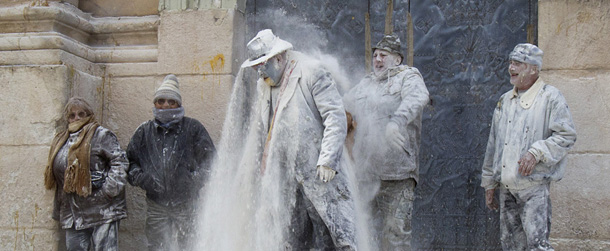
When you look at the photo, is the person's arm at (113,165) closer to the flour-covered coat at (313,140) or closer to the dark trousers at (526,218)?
the flour-covered coat at (313,140)

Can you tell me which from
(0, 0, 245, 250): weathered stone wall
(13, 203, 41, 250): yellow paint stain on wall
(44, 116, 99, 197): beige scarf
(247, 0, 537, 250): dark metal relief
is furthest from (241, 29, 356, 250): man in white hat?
(13, 203, 41, 250): yellow paint stain on wall

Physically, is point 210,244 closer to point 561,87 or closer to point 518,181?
point 518,181

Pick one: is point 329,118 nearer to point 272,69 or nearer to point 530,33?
point 272,69

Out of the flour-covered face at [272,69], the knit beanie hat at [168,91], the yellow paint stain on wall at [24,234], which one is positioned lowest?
the yellow paint stain on wall at [24,234]

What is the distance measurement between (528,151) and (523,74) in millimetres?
596

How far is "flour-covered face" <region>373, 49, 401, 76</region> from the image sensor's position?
557 centimetres

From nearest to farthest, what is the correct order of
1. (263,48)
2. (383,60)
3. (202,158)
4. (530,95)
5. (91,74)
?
(263,48), (530,95), (383,60), (202,158), (91,74)

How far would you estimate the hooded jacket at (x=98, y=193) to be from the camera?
5.58 meters

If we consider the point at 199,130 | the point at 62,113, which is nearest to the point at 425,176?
the point at 199,130

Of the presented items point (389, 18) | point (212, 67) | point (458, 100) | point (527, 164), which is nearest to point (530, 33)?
point (458, 100)

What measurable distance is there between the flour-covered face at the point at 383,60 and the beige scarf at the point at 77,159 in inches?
87.4

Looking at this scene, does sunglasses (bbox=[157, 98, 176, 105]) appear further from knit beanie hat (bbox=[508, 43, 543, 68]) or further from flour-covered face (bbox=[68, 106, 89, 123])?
knit beanie hat (bbox=[508, 43, 543, 68])

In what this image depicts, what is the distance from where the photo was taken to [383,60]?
5574 mm

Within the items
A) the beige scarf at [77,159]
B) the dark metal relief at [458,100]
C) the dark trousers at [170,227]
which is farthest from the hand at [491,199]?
the beige scarf at [77,159]
